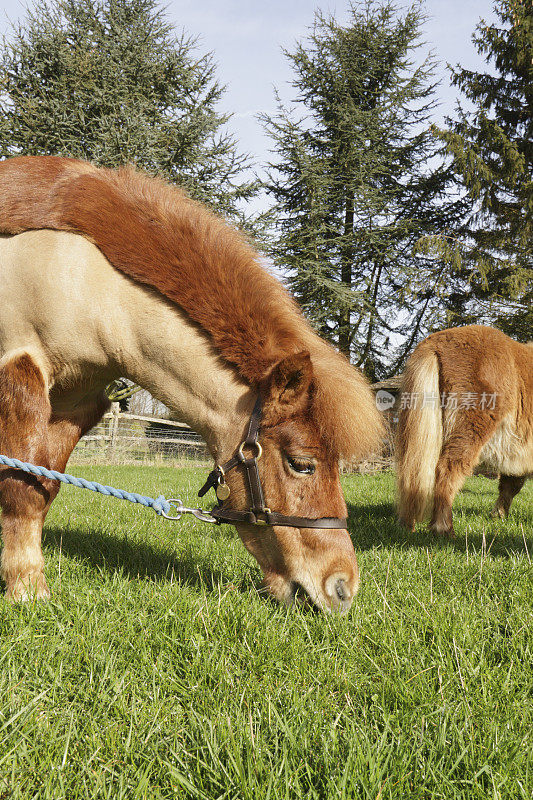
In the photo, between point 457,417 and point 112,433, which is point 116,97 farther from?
point 457,417

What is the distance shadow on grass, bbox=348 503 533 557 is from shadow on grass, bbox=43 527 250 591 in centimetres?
132

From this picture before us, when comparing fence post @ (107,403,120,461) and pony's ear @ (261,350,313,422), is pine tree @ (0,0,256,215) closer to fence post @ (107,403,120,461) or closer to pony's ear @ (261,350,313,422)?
fence post @ (107,403,120,461)

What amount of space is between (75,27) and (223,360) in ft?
64.8

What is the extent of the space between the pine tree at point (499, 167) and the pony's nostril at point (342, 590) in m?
15.8

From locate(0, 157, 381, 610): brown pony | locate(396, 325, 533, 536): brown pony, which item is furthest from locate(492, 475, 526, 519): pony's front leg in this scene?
locate(0, 157, 381, 610): brown pony

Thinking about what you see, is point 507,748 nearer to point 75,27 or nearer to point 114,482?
point 114,482

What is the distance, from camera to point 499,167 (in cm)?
1695

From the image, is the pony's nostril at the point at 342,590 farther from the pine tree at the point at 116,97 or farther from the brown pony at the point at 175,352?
the pine tree at the point at 116,97

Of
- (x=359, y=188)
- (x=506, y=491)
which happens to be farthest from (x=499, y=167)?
(x=506, y=491)

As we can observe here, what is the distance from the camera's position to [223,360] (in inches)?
90.9

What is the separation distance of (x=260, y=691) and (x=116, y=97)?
17826 millimetres

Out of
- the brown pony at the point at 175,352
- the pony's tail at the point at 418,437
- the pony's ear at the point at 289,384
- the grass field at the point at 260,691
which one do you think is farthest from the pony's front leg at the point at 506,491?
the pony's ear at the point at 289,384

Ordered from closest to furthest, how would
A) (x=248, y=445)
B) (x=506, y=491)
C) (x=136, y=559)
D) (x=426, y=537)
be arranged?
(x=248, y=445), (x=136, y=559), (x=426, y=537), (x=506, y=491)

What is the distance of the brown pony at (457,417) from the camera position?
15.8 feet
